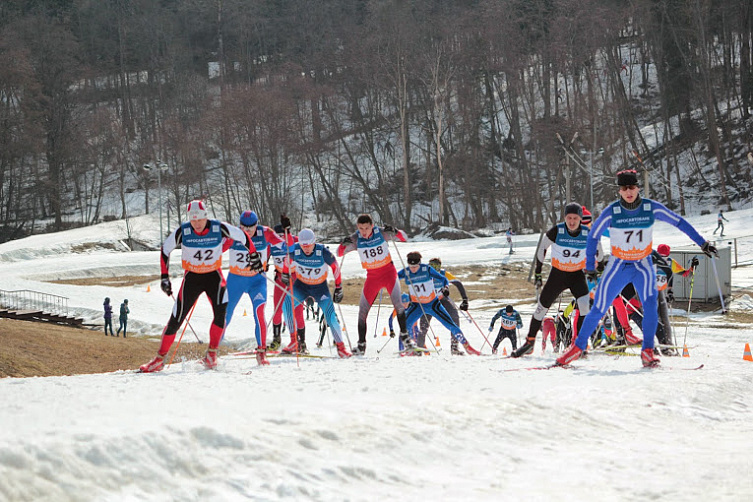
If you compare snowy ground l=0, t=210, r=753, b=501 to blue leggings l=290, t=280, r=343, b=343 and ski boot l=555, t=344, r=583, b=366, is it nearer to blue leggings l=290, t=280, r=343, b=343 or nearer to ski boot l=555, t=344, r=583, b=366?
ski boot l=555, t=344, r=583, b=366

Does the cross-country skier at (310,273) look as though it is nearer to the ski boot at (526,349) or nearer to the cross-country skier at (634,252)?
the ski boot at (526,349)

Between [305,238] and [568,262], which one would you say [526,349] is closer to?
[568,262]

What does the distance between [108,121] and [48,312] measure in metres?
45.6

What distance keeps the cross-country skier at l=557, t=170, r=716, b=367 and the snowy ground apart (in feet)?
1.94

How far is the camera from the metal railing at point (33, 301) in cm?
2750

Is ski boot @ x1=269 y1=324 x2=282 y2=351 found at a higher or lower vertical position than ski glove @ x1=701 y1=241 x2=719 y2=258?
lower

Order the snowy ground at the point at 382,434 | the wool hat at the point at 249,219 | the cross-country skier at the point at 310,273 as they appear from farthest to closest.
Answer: the cross-country skier at the point at 310,273
the wool hat at the point at 249,219
the snowy ground at the point at 382,434

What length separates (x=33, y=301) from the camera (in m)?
28.3

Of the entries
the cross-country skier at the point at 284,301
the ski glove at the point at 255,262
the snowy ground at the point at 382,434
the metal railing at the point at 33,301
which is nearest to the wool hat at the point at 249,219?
the cross-country skier at the point at 284,301

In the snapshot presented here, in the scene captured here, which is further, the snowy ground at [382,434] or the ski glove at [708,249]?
the ski glove at [708,249]

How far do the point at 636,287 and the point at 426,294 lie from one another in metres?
4.78

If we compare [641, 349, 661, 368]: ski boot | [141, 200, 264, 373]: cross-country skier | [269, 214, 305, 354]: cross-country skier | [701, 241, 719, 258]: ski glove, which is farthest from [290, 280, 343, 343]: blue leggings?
[701, 241, 719, 258]: ski glove

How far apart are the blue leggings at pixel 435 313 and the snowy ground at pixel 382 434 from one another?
4272 mm

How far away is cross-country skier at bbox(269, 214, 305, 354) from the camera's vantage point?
39.0ft
